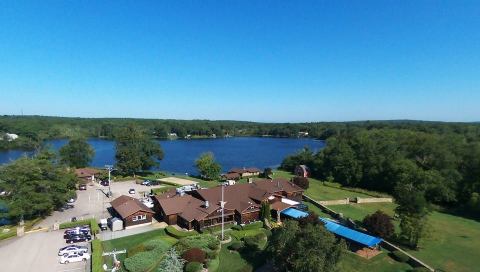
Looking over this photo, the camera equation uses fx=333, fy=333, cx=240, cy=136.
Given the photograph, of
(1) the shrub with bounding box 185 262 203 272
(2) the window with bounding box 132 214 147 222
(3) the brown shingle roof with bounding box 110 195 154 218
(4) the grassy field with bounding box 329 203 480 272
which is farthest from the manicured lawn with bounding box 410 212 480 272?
(3) the brown shingle roof with bounding box 110 195 154 218

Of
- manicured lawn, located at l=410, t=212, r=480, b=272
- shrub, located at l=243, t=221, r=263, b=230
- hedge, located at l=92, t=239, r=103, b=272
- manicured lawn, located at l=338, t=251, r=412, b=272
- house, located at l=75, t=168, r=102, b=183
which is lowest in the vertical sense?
manicured lawn, located at l=410, t=212, r=480, b=272

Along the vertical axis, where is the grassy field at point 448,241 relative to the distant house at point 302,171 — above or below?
below

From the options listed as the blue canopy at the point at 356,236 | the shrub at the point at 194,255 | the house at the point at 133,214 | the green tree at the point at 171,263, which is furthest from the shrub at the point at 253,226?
the house at the point at 133,214

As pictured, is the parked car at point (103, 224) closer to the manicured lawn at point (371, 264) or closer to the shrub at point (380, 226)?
the manicured lawn at point (371, 264)

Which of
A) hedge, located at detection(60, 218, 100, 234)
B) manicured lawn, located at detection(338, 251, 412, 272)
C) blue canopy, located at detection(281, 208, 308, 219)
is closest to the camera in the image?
manicured lawn, located at detection(338, 251, 412, 272)

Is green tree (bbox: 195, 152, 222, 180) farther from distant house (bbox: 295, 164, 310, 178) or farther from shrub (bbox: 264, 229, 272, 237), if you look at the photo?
shrub (bbox: 264, 229, 272, 237)

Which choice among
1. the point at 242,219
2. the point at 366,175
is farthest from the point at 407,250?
the point at 366,175
